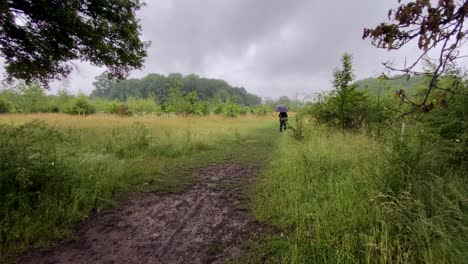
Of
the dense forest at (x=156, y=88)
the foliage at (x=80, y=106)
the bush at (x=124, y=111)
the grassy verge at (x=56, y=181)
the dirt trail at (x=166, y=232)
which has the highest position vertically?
the dense forest at (x=156, y=88)

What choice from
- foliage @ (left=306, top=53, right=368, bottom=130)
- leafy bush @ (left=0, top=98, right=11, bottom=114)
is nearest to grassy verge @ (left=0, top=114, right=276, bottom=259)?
foliage @ (left=306, top=53, right=368, bottom=130)

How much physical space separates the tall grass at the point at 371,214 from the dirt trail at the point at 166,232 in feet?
1.38

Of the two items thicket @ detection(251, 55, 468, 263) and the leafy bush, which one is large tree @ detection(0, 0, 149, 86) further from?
the leafy bush

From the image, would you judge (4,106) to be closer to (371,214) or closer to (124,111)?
(124,111)

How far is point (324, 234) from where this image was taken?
8.54ft

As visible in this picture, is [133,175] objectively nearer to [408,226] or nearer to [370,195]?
[370,195]

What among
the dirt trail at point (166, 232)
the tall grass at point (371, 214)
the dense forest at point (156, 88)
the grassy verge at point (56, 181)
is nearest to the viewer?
the tall grass at point (371, 214)

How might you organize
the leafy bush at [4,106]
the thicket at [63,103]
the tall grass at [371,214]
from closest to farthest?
the tall grass at [371,214]
the thicket at [63,103]
the leafy bush at [4,106]

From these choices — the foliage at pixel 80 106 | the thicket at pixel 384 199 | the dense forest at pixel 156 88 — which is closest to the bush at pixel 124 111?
the foliage at pixel 80 106

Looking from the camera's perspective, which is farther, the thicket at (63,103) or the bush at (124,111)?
the bush at (124,111)

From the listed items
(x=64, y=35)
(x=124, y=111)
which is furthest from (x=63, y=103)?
(x=64, y=35)

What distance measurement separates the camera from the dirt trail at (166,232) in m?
2.58

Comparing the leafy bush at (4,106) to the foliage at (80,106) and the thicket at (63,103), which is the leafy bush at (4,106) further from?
the foliage at (80,106)

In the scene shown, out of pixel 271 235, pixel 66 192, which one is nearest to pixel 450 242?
pixel 271 235
